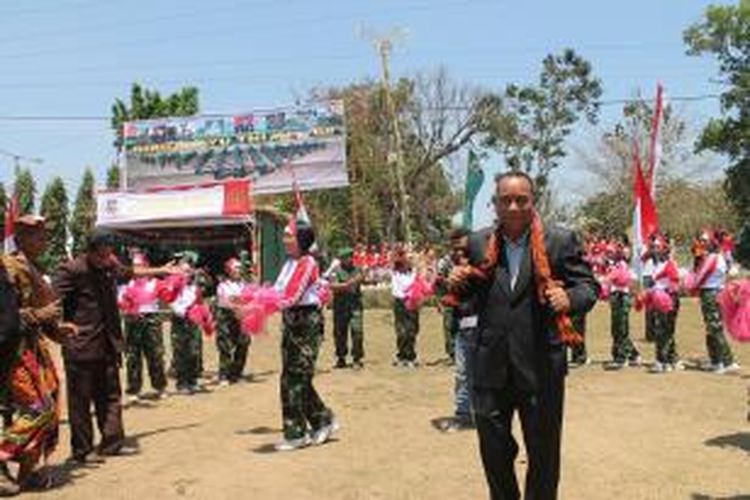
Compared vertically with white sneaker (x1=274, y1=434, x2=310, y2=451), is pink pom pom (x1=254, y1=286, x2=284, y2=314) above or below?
above

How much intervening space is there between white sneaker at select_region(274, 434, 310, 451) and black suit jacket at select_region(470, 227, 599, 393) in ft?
14.9

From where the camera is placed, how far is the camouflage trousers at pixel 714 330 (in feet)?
50.4

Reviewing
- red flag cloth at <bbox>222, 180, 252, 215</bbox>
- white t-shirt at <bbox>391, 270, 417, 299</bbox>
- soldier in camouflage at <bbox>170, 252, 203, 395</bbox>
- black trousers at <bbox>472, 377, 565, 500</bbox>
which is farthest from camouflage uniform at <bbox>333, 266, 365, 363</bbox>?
red flag cloth at <bbox>222, 180, 252, 215</bbox>

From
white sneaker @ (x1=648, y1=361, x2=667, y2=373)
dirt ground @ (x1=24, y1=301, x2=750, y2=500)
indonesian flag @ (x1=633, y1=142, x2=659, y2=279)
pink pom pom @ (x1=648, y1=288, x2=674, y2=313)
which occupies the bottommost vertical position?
dirt ground @ (x1=24, y1=301, x2=750, y2=500)

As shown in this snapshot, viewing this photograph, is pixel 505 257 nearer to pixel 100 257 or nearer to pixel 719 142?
pixel 100 257

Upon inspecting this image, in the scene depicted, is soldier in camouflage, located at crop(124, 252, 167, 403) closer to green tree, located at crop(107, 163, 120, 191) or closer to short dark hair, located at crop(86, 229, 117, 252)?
short dark hair, located at crop(86, 229, 117, 252)

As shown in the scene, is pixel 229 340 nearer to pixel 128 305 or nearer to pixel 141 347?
pixel 141 347

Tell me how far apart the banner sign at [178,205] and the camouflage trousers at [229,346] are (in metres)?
16.5

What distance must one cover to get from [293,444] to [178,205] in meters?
23.9

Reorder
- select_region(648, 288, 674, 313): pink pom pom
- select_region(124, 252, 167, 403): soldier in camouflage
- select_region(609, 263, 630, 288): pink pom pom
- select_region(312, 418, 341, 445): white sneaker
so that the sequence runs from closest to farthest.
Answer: select_region(312, 418, 341, 445): white sneaker < select_region(124, 252, 167, 403): soldier in camouflage < select_region(648, 288, 674, 313): pink pom pom < select_region(609, 263, 630, 288): pink pom pom

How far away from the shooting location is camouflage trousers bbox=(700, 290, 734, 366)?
605 inches

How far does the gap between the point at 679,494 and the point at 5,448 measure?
4.74 metres

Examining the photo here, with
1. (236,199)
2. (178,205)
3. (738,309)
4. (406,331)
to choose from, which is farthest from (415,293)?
(178,205)

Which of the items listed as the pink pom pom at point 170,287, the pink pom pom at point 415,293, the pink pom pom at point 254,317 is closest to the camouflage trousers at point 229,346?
the pink pom pom at point 170,287
